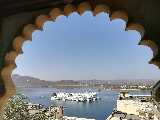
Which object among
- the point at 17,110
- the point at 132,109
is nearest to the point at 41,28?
the point at 17,110

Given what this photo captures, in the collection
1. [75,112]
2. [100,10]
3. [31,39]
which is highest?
[100,10]

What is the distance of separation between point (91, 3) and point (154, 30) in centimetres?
65

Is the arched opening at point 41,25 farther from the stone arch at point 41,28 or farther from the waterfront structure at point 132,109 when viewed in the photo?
the waterfront structure at point 132,109

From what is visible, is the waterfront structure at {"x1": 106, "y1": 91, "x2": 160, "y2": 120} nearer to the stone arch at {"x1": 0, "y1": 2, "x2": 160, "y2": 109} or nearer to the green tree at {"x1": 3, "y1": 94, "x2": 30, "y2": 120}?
the green tree at {"x1": 3, "y1": 94, "x2": 30, "y2": 120}

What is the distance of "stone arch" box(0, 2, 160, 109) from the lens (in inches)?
114

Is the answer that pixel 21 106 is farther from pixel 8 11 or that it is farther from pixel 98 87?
pixel 98 87

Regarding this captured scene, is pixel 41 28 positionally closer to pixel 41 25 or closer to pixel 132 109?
pixel 41 25

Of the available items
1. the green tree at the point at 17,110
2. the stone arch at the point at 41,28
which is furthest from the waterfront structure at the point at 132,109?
the stone arch at the point at 41,28

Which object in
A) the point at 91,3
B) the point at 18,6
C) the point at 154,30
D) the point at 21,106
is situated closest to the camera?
the point at 154,30

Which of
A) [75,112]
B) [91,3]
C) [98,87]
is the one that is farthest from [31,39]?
[98,87]

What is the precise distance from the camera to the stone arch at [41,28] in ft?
9.53

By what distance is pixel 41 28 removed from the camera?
3266 millimetres

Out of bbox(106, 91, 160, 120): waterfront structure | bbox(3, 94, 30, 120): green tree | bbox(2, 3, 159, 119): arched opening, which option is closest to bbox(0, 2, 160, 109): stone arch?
bbox(2, 3, 159, 119): arched opening

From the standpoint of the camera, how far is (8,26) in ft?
10.8
